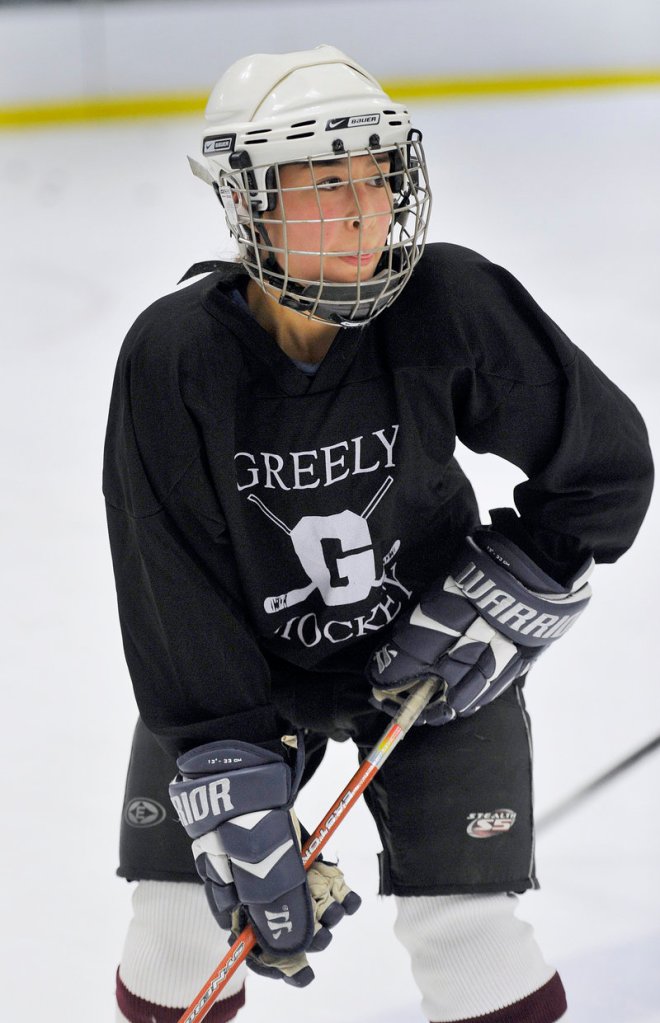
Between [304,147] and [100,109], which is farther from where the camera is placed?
[100,109]

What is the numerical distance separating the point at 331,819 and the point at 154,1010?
295 millimetres

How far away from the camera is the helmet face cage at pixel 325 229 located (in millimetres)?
1170

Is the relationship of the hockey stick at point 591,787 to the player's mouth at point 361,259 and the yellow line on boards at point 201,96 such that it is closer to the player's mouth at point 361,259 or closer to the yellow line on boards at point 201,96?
the player's mouth at point 361,259

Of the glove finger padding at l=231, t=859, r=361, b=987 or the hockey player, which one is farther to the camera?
the glove finger padding at l=231, t=859, r=361, b=987

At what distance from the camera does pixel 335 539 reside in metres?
1.34


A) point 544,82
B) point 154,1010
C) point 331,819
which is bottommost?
point 154,1010

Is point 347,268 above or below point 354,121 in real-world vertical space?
below

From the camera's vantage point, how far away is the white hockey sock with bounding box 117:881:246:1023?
1394mm

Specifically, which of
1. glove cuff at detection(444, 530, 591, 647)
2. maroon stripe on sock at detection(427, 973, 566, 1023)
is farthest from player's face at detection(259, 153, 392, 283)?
maroon stripe on sock at detection(427, 973, 566, 1023)

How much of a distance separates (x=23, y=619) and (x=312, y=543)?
108cm

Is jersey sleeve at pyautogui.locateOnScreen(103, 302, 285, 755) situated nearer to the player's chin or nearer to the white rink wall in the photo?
the player's chin

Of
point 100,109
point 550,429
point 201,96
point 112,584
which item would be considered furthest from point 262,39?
point 550,429

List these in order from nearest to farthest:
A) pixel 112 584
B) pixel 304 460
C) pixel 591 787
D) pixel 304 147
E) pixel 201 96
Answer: pixel 304 147
pixel 304 460
pixel 591 787
pixel 112 584
pixel 201 96

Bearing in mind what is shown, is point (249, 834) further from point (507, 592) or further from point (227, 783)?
point (507, 592)
